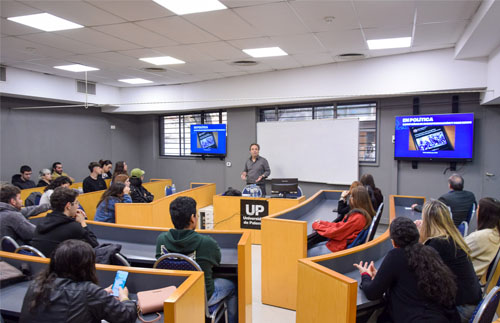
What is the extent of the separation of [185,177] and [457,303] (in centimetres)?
778

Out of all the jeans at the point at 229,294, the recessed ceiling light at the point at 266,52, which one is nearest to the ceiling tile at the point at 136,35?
the recessed ceiling light at the point at 266,52

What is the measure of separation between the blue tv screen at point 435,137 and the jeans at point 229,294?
4671 mm

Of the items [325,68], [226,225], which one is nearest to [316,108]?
[325,68]

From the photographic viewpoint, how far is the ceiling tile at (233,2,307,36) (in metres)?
3.52

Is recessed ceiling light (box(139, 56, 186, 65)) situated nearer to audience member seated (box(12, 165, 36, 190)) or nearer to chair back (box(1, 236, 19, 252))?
audience member seated (box(12, 165, 36, 190))

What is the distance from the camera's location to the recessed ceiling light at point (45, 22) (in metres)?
3.75

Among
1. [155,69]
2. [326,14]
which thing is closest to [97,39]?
[155,69]

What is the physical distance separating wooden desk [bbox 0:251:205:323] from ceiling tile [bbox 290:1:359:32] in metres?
2.88

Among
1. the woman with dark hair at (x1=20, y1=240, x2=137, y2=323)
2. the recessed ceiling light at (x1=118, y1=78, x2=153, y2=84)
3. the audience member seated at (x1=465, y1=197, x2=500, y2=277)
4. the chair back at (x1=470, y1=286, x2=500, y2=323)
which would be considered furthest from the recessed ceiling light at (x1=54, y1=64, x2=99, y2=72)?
the chair back at (x1=470, y1=286, x2=500, y2=323)

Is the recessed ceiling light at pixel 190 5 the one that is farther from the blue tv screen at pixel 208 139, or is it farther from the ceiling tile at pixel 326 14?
the blue tv screen at pixel 208 139

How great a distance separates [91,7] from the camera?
3.44 metres

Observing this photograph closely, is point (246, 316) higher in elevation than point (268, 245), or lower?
lower

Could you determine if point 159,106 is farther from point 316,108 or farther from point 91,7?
point 91,7

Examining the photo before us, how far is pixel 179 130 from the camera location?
367 inches
